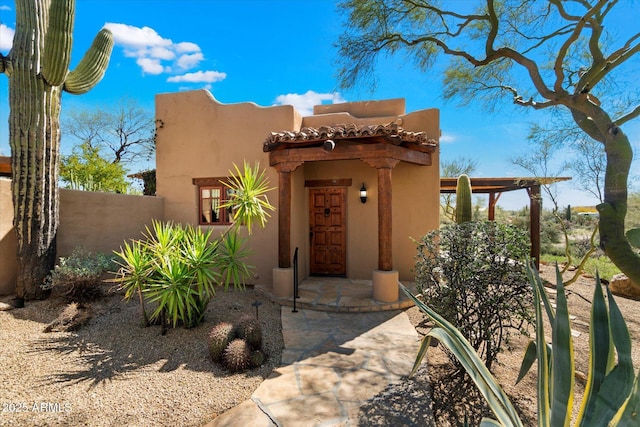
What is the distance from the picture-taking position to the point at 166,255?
4.27 metres

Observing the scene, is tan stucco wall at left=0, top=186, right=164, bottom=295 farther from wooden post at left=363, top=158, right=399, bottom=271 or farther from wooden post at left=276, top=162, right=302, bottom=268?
wooden post at left=363, top=158, right=399, bottom=271

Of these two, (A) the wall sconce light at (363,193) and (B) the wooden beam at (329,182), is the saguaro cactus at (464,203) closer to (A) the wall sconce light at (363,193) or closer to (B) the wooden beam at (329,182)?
(A) the wall sconce light at (363,193)

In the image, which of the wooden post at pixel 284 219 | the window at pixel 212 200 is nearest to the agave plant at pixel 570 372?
the wooden post at pixel 284 219

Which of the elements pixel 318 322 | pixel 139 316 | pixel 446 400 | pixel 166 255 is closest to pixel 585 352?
pixel 446 400

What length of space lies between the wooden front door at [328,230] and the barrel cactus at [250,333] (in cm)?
417

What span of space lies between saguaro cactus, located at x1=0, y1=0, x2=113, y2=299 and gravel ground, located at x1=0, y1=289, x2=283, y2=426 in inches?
37.6

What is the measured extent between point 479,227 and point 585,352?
286 centimetres

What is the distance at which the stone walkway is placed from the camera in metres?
2.81

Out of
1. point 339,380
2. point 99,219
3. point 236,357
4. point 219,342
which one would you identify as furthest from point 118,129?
point 339,380

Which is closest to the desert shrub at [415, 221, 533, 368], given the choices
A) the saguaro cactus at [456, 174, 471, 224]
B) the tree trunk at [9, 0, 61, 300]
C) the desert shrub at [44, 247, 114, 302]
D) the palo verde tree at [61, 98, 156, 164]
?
the saguaro cactus at [456, 174, 471, 224]

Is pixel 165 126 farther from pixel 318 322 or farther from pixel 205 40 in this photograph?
pixel 318 322

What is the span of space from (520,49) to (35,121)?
10.2 metres

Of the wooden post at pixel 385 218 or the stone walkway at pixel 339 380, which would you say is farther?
the wooden post at pixel 385 218

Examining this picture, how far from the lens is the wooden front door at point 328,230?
7969 millimetres
